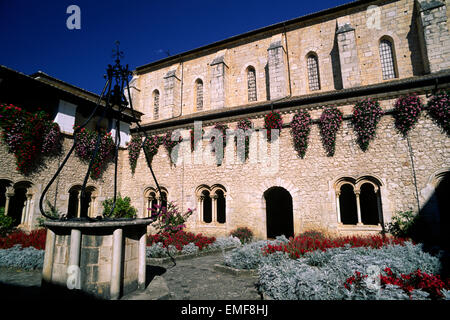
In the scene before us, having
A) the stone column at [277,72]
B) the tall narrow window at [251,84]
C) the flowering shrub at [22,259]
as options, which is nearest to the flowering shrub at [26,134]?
the flowering shrub at [22,259]

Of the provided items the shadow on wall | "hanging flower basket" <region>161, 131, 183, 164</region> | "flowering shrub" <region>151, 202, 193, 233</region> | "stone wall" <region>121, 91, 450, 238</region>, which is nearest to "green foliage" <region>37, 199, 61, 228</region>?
"flowering shrub" <region>151, 202, 193, 233</region>

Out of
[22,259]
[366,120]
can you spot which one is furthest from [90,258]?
[366,120]

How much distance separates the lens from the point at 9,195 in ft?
30.2

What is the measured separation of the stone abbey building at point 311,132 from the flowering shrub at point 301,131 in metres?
0.24

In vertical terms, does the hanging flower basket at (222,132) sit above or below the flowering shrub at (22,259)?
above

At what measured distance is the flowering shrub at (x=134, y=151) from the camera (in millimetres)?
13570

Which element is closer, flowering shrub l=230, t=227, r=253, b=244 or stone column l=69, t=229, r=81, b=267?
stone column l=69, t=229, r=81, b=267

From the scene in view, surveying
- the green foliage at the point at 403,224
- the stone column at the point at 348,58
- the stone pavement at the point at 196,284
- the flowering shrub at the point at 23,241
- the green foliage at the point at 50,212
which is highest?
the stone column at the point at 348,58

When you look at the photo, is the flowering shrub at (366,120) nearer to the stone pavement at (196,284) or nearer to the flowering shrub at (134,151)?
the stone pavement at (196,284)

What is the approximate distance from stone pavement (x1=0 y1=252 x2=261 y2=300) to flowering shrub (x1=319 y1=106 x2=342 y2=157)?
6179 millimetres

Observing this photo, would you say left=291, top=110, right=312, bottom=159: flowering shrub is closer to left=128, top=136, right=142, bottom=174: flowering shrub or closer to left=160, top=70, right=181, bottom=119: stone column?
left=128, top=136, right=142, bottom=174: flowering shrub

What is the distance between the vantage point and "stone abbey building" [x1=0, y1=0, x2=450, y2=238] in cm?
864

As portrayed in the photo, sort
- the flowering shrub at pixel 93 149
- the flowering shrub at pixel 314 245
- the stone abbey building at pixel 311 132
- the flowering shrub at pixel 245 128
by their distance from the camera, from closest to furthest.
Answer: the flowering shrub at pixel 314 245, the stone abbey building at pixel 311 132, the flowering shrub at pixel 245 128, the flowering shrub at pixel 93 149

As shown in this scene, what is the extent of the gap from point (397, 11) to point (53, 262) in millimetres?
16924
